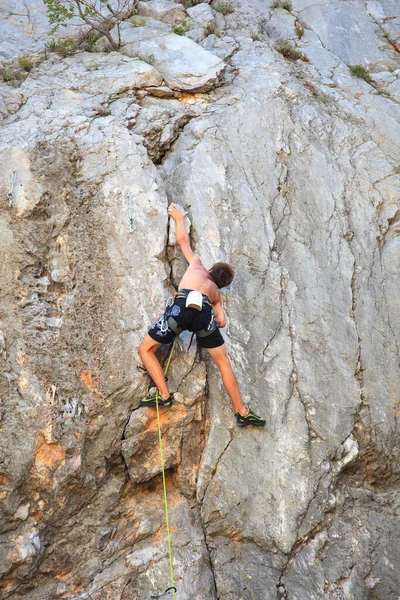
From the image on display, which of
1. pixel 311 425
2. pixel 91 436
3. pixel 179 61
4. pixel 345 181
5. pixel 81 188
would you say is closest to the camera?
pixel 91 436

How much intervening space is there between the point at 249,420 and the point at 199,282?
5.53ft

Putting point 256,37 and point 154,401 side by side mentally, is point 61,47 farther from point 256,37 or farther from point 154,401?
point 154,401

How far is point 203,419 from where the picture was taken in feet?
22.6

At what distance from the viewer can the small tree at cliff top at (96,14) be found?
31.1 ft

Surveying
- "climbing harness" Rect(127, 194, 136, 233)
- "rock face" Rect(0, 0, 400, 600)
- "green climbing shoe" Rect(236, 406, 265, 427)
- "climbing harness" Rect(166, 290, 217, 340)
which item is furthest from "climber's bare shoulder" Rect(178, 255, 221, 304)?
"green climbing shoe" Rect(236, 406, 265, 427)

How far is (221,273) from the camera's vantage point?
690 centimetres

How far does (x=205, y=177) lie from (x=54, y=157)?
2.03m

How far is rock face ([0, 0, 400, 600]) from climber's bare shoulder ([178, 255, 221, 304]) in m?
0.48

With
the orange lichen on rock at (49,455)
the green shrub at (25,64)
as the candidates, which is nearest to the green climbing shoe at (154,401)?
the orange lichen on rock at (49,455)

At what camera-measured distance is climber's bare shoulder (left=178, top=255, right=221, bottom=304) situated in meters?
6.72

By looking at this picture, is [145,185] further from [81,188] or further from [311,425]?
[311,425]

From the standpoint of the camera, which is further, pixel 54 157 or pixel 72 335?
pixel 54 157

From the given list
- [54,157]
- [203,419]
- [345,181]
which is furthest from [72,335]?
[345,181]

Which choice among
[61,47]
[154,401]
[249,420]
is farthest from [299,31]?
[154,401]
